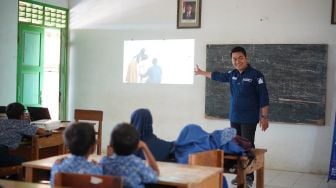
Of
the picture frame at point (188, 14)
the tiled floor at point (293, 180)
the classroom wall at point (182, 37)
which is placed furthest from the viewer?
the picture frame at point (188, 14)

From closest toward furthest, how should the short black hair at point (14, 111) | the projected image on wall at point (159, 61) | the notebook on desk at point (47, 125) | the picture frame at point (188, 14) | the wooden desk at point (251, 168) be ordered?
1. the wooden desk at point (251, 168)
2. the short black hair at point (14, 111)
3. the notebook on desk at point (47, 125)
4. the picture frame at point (188, 14)
5. the projected image on wall at point (159, 61)

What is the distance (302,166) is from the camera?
259 inches

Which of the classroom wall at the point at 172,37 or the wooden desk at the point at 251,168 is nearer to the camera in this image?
the wooden desk at the point at 251,168

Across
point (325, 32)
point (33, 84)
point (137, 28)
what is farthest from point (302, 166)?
point (33, 84)

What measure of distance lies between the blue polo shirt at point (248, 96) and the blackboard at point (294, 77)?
1.42m

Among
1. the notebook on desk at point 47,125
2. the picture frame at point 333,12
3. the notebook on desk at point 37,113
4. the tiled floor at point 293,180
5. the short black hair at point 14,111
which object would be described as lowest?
the tiled floor at point 293,180

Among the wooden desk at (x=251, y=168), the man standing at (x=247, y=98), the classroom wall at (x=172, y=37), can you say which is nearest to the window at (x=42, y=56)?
the classroom wall at (x=172, y=37)

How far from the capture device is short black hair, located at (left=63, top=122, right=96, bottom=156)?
253cm

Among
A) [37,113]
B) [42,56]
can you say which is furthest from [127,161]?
[42,56]

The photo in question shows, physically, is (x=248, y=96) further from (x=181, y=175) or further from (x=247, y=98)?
(x=181, y=175)

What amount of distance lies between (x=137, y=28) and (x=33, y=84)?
187cm

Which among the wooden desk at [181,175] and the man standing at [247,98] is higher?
the man standing at [247,98]

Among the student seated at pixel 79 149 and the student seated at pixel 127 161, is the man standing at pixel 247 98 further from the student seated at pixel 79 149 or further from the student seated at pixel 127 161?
the student seated at pixel 79 149

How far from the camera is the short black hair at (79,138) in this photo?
2533mm
